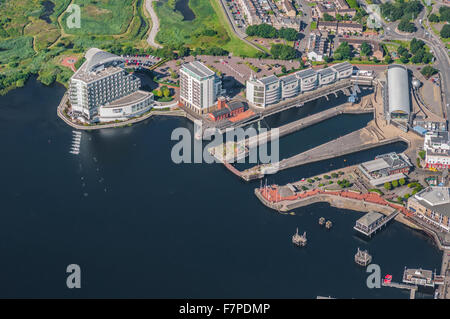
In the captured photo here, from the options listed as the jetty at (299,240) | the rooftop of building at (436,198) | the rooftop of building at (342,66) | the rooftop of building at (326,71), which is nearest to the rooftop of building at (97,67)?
the rooftop of building at (326,71)

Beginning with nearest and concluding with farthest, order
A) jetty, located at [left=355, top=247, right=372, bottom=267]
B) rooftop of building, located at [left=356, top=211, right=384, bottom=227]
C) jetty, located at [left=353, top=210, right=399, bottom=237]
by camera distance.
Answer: jetty, located at [left=355, top=247, right=372, bottom=267] → jetty, located at [left=353, top=210, right=399, bottom=237] → rooftop of building, located at [left=356, top=211, right=384, bottom=227]

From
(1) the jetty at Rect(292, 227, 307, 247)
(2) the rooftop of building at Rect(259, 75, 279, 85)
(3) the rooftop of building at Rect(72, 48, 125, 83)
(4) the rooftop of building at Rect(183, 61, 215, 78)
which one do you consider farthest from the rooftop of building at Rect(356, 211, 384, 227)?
(3) the rooftop of building at Rect(72, 48, 125, 83)

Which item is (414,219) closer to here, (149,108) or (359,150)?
(359,150)

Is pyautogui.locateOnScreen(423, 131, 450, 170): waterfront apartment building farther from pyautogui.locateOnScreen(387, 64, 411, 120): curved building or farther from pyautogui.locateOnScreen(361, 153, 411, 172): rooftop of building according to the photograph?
pyautogui.locateOnScreen(387, 64, 411, 120): curved building

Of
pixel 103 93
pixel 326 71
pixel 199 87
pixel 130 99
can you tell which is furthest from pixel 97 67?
pixel 326 71

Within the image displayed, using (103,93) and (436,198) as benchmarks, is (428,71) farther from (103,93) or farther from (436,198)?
(103,93)

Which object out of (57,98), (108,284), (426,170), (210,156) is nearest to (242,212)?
(210,156)

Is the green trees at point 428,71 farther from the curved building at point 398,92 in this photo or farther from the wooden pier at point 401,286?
the wooden pier at point 401,286
